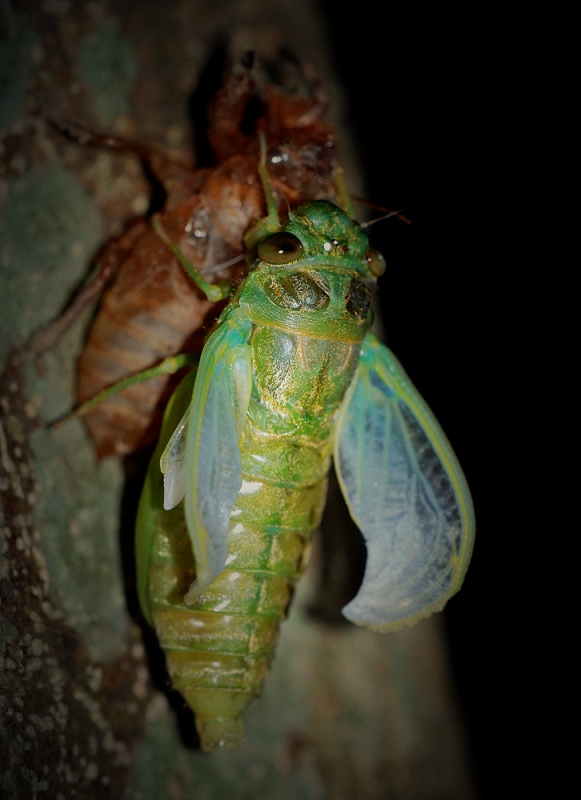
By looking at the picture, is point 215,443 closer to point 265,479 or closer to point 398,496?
point 265,479

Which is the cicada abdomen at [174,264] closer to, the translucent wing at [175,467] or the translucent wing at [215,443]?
the translucent wing at [215,443]

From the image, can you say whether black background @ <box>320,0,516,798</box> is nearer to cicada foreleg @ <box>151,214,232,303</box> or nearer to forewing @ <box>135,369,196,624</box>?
cicada foreleg @ <box>151,214,232,303</box>

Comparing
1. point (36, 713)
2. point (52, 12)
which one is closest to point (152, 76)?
point (52, 12)

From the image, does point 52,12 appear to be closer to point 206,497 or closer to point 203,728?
point 206,497

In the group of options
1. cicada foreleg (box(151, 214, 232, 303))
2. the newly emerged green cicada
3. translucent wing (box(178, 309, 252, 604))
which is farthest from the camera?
cicada foreleg (box(151, 214, 232, 303))

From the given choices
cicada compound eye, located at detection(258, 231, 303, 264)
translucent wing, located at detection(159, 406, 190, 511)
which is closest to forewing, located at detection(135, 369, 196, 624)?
translucent wing, located at detection(159, 406, 190, 511)

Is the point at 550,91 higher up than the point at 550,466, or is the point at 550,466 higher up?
the point at 550,91
